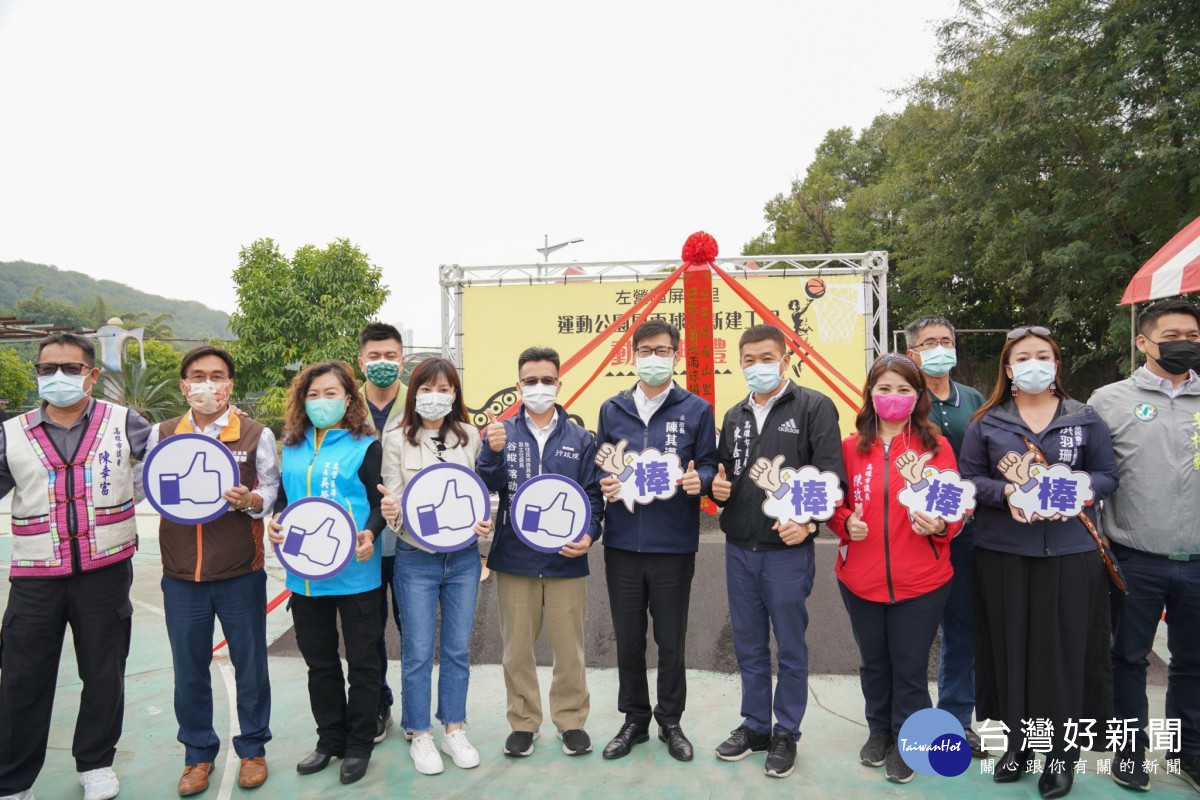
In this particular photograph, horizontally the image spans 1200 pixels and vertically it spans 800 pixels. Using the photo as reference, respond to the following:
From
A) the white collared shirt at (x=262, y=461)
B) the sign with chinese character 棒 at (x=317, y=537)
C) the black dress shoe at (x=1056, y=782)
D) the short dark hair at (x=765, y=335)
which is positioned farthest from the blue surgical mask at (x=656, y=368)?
the black dress shoe at (x=1056, y=782)

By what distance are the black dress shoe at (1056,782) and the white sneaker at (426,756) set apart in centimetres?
270

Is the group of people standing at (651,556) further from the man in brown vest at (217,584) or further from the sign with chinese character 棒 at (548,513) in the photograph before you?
the sign with chinese character 棒 at (548,513)

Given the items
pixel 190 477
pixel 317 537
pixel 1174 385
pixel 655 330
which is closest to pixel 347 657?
pixel 317 537

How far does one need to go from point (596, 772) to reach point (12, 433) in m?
3.05

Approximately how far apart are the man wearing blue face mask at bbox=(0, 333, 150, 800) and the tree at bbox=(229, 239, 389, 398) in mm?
17984

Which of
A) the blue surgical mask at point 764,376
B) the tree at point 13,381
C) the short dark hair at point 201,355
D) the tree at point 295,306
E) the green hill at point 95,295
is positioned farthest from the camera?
the green hill at point 95,295

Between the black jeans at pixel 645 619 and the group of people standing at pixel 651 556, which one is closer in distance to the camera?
the group of people standing at pixel 651 556

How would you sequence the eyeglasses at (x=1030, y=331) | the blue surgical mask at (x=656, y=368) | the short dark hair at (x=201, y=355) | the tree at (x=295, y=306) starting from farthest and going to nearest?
the tree at (x=295, y=306) → the blue surgical mask at (x=656, y=368) → the short dark hair at (x=201, y=355) → the eyeglasses at (x=1030, y=331)

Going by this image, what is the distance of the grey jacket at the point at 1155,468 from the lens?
2996mm

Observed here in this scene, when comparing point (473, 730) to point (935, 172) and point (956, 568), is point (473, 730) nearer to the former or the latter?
point (956, 568)

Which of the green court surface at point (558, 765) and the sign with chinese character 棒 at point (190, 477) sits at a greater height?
the sign with chinese character 棒 at point (190, 477)

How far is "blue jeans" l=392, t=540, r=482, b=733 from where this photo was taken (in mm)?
3316

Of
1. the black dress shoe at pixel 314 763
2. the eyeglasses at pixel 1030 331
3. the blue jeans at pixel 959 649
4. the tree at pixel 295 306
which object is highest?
the tree at pixel 295 306

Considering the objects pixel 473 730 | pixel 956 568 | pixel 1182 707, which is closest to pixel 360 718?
pixel 473 730
